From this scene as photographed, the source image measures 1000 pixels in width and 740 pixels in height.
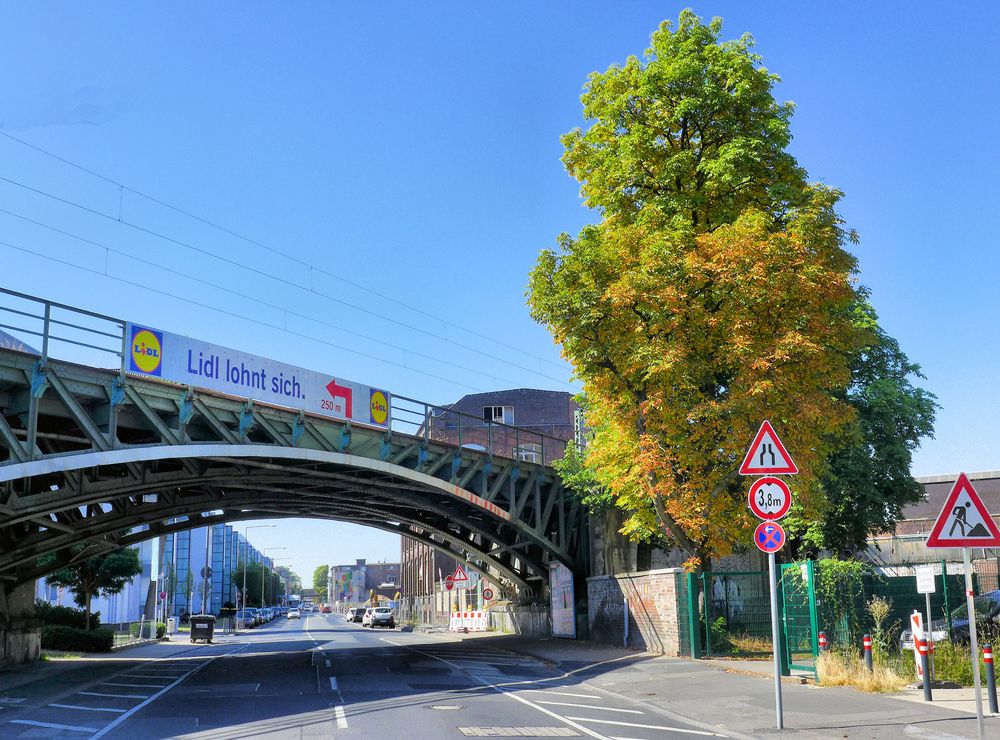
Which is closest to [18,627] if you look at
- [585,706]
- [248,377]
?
[248,377]

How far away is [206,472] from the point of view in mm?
30734

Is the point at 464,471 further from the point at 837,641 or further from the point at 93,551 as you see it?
the point at 837,641

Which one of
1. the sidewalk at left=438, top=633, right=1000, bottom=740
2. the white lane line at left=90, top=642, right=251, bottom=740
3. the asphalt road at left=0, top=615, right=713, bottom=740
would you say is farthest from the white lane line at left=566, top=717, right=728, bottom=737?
the white lane line at left=90, top=642, right=251, bottom=740

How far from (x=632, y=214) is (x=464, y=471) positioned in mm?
16204

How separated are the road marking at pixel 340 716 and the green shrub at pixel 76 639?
28.1m

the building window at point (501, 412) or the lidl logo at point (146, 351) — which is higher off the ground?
the building window at point (501, 412)

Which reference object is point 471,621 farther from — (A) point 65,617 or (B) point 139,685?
(B) point 139,685

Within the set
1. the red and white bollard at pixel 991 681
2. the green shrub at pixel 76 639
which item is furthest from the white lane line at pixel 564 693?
the green shrub at pixel 76 639

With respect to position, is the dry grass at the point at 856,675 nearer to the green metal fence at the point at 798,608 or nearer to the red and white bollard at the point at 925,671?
the green metal fence at the point at 798,608

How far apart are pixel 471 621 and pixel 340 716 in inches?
1610

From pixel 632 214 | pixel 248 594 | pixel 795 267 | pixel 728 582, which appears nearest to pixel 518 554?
pixel 728 582

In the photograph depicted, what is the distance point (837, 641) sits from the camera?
1855 centimetres

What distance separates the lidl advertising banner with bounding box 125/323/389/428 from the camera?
2291 cm

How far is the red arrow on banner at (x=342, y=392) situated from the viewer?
96.9ft
